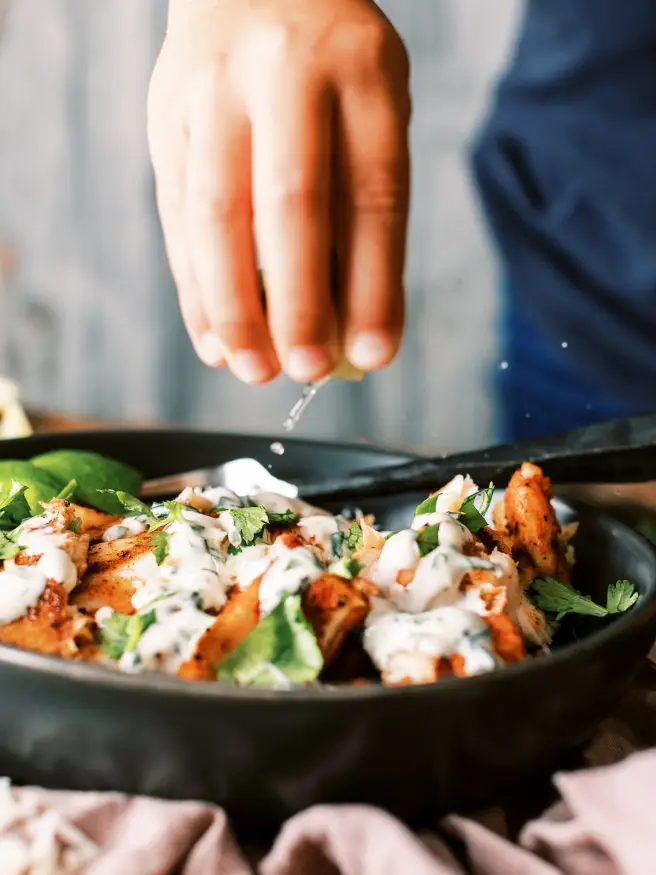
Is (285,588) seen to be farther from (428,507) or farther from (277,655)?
(428,507)

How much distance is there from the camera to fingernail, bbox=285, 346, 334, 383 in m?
0.79

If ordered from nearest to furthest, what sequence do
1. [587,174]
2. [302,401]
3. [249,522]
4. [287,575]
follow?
[287,575] → [249,522] → [302,401] → [587,174]

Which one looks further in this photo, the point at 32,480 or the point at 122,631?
the point at 32,480

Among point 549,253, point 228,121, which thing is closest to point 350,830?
point 228,121

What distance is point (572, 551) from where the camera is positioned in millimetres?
837


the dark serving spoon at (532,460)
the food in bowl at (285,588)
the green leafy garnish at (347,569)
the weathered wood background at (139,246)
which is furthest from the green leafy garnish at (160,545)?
the weathered wood background at (139,246)

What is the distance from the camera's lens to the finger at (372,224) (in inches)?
32.6

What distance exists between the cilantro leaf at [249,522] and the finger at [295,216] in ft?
0.43

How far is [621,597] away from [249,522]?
0.29 m

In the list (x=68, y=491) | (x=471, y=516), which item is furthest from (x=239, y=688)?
(x=68, y=491)

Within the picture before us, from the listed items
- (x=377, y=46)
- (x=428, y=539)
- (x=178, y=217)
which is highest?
(x=377, y=46)

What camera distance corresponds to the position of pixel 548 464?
88 centimetres

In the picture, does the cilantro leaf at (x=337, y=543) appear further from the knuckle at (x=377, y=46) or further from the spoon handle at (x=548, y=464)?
the knuckle at (x=377, y=46)

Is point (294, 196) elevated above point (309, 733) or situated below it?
above
